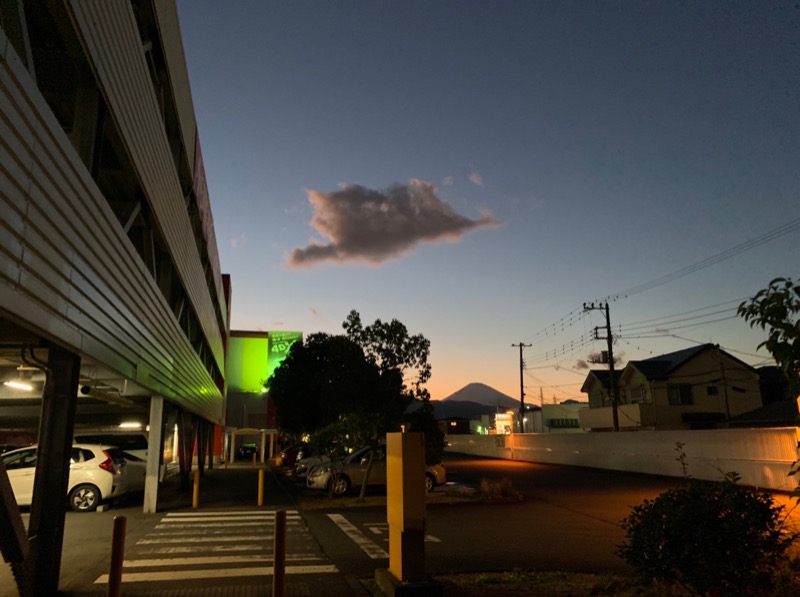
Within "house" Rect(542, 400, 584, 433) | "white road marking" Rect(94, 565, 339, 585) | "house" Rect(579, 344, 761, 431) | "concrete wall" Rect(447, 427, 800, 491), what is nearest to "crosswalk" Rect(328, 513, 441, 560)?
"white road marking" Rect(94, 565, 339, 585)

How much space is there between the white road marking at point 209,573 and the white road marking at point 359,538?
1.20m

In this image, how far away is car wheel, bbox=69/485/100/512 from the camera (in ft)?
51.0

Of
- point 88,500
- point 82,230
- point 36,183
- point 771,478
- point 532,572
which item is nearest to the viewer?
point 36,183

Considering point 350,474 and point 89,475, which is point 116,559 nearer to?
point 89,475

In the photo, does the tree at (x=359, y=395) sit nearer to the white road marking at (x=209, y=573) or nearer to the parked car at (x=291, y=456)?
the white road marking at (x=209, y=573)

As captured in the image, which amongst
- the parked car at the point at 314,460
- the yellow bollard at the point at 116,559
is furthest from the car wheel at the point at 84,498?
the yellow bollard at the point at 116,559

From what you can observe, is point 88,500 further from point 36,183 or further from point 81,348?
point 36,183

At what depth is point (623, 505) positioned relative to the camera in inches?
671

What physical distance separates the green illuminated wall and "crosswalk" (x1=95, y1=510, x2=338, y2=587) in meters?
53.1

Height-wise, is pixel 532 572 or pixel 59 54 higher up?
pixel 59 54

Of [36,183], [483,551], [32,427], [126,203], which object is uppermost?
[126,203]

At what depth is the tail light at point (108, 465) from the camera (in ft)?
51.3

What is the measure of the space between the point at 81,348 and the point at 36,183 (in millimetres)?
2407

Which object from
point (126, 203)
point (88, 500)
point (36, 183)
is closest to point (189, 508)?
point (88, 500)
